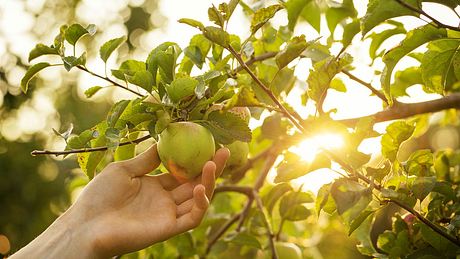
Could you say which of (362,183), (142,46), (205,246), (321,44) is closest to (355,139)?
(362,183)

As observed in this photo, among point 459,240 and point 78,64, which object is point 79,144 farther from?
point 459,240

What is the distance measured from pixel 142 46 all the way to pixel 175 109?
12.0 metres

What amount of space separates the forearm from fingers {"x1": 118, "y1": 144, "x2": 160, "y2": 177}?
0.43 ft

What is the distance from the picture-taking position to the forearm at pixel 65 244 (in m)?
1.14

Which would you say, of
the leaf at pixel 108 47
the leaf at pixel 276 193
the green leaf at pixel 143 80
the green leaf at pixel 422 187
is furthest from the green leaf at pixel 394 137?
the leaf at pixel 276 193

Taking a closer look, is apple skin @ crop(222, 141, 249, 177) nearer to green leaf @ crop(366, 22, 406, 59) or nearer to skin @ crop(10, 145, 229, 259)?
skin @ crop(10, 145, 229, 259)

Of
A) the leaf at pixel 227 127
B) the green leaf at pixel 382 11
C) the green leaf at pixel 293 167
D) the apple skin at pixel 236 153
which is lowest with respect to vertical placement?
the apple skin at pixel 236 153

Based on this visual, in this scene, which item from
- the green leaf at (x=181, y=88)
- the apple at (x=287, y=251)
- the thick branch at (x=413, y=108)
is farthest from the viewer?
the apple at (x=287, y=251)

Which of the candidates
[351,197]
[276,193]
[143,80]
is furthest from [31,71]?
[276,193]

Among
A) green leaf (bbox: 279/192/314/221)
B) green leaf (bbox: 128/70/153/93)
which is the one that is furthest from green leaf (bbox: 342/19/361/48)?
green leaf (bbox: 279/192/314/221)

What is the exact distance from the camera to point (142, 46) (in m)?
12.8

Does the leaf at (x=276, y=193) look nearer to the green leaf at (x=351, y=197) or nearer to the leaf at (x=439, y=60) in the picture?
the leaf at (x=439, y=60)

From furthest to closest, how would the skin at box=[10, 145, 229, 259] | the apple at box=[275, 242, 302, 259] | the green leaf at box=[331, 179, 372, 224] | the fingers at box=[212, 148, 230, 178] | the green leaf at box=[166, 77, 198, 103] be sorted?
the apple at box=[275, 242, 302, 259] < the skin at box=[10, 145, 229, 259] < the fingers at box=[212, 148, 230, 178] < the green leaf at box=[166, 77, 198, 103] < the green leaf at box=[331, 179, 372, 224]

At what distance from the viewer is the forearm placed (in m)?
1.14
